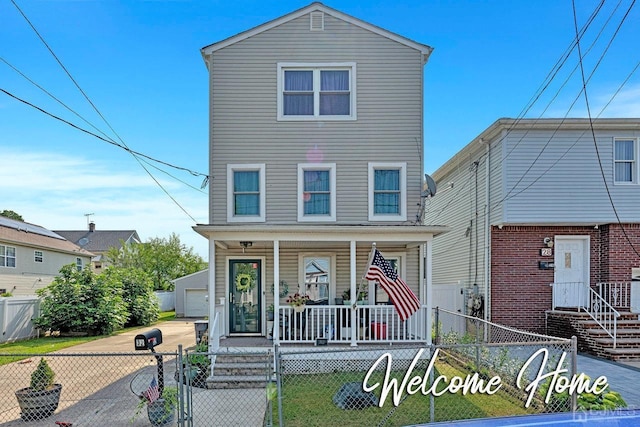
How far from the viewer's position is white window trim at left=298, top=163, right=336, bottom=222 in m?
11.4

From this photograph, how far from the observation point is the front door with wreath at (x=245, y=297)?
11.4 m

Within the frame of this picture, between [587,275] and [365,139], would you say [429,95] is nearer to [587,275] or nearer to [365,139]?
[365,139]

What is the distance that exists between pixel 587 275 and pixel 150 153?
501 inches

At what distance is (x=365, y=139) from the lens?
38.0ft

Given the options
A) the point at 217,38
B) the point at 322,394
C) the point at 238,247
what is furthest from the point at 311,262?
the point at 217,38

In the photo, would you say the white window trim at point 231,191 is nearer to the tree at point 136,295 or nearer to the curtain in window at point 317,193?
the curtain in window at point 317,193

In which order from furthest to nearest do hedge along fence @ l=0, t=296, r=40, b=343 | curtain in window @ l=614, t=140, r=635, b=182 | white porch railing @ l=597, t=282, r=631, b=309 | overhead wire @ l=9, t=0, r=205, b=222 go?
1. hedge along fence @ l=0, t=296, r=40, b=343
2. curtain in window @ l=614, t=140, r=635, b=182
3. white porch railing @ l=597, t=282, r=631, b=309
4. overhead wire @ l=9, t=0, r=205, b=222

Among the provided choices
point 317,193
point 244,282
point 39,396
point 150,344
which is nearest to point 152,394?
point 150,344

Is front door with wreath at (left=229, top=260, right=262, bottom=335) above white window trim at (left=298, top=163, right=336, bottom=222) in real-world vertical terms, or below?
below

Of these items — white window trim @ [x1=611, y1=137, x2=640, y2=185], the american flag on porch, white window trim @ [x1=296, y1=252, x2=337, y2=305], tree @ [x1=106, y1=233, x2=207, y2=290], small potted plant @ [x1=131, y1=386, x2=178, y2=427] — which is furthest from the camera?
tree @ [x1=106, y1=233, x2=207, y2=290]

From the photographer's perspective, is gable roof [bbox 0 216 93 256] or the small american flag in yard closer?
the small american flag in yard

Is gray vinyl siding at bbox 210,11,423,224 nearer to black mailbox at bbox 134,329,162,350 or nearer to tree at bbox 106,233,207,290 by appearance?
black mailbox at bbox 134,329,162,350

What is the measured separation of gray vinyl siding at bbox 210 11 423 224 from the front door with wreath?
1.34 m

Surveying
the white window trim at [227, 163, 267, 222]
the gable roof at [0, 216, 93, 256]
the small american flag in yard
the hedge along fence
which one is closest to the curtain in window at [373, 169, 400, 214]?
the white window trim at [227, 163, 267, 222]
